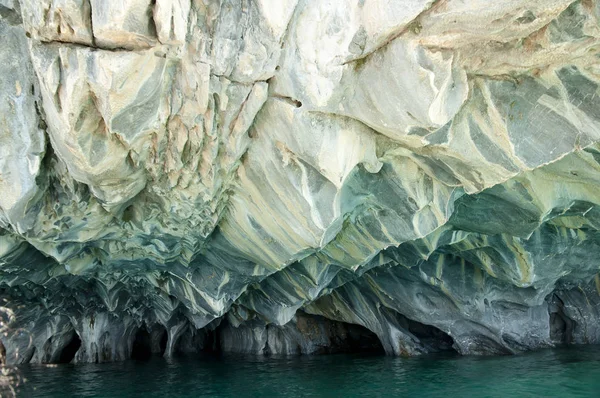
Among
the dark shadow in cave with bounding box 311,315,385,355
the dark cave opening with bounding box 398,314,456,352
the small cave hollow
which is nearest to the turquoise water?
the dark cave opening with bounding box 398,314,456,352

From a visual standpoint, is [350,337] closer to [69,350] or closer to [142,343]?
[142,343]

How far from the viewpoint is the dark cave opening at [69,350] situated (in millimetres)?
19609

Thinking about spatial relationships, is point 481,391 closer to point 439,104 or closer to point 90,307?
A: point 439,104

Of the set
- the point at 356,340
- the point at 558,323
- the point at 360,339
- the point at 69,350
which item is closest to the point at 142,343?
the point at 69,350

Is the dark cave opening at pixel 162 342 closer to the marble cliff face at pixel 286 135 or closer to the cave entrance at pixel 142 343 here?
the cave entrance at pixel 142 343

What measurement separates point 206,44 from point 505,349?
1268cm

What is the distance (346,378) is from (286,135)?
7.05 metres

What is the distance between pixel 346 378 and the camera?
12.3 m

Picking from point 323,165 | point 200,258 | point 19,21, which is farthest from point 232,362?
point 19,21

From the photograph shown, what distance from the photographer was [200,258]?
12055 mm

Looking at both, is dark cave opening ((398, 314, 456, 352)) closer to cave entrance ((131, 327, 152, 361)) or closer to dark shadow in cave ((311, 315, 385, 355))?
dark shadow in cave ((311, 315, 385, 355))

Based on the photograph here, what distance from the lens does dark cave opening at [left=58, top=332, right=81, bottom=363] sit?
1961cm

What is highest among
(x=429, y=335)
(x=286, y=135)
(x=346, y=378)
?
(x=286, y=135)

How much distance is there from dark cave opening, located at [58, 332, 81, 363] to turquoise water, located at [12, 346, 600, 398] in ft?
9.47
